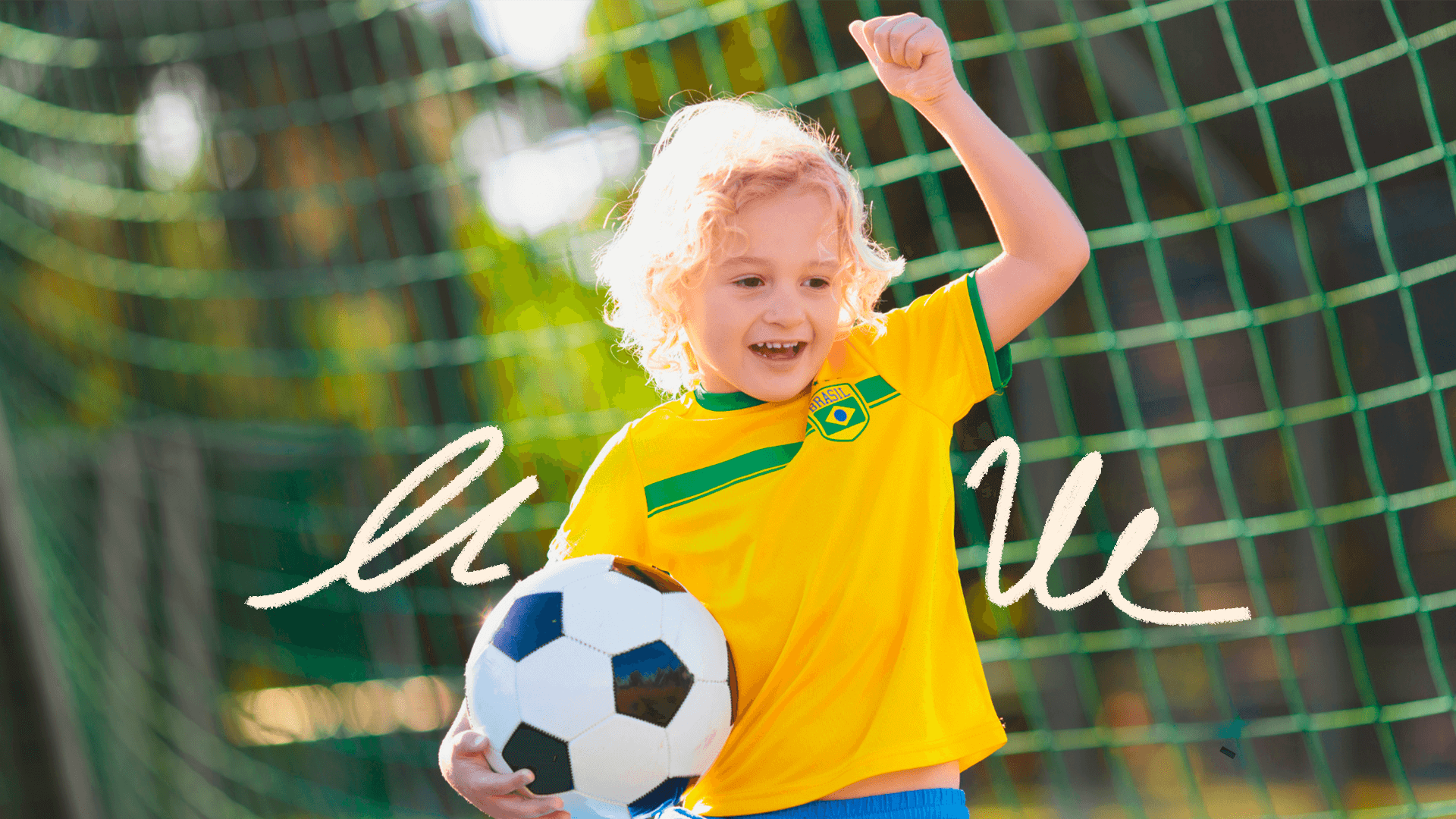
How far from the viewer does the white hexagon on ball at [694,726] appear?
3.59 ft

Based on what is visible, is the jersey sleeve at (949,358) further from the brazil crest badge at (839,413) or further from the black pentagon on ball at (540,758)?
the black pentagon on ball at (540,758)

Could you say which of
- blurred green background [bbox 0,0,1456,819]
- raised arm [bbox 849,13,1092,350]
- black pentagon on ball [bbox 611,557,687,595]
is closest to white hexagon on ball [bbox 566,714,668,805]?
black pentagon on ball [bbox 611,557,687,595]

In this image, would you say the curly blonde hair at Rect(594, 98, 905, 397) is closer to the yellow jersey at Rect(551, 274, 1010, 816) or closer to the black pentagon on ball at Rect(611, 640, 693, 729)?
the yellow jersey at Rect(551, 274, 1010, 816)

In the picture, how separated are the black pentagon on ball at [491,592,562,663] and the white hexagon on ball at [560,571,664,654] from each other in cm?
1

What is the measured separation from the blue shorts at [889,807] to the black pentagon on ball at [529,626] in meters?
0.28

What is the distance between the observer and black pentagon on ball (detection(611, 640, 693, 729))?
3.59 ft

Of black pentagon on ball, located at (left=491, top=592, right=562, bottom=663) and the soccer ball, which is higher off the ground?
black pentagon on ball, located at (left=491, top=592, right=562, bottom=663)

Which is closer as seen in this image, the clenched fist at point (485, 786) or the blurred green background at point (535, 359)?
the clenched fist at point (485, 786)

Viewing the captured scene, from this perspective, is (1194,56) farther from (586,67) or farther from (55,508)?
(55,508)

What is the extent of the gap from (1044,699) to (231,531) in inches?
124

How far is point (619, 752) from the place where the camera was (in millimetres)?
1093
